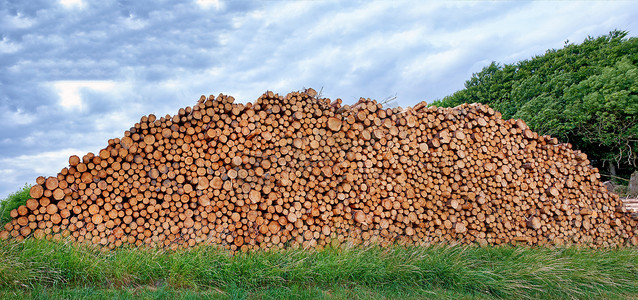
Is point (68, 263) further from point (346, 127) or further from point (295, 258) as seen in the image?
point (346, 127)

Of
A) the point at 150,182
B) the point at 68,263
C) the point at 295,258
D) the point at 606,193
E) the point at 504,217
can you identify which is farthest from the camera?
the point at 606,193

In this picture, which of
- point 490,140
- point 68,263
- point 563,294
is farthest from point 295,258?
point 490,140

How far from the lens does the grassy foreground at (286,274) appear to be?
3.87m

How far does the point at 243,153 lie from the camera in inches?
198

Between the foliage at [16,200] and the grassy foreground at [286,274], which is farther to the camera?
the foliage at [16,200]

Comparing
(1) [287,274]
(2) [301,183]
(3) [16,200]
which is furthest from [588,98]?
(3) [16,200]

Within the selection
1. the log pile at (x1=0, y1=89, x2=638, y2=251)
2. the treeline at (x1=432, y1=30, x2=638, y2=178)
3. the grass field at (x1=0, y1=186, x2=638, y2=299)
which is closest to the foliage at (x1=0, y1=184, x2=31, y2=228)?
the grass field at (x1=0, y1=186, x2=638, y2=299)

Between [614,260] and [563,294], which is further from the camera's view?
[614,260]

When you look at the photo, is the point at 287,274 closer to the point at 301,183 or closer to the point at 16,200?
the point at 301,183

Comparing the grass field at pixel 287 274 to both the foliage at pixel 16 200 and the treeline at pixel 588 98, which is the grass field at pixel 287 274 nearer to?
the foliage at pixel 16 200

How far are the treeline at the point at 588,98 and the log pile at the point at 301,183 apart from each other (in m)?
9.47

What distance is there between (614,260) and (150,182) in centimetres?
663

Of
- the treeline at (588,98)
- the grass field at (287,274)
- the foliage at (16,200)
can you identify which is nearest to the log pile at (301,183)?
the grass field at (287,274)

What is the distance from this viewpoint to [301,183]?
16.7 ft
